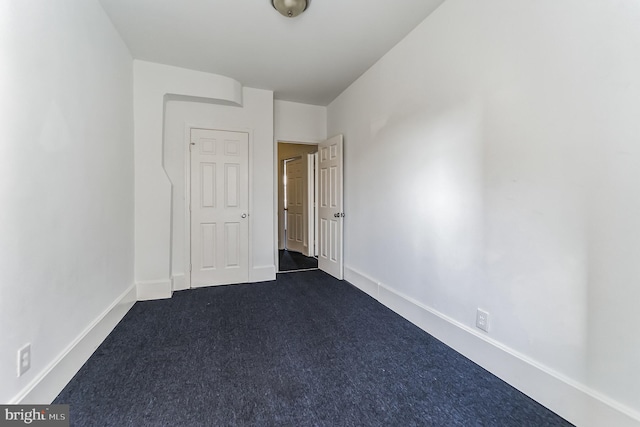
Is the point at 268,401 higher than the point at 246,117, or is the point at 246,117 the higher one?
the point at 246,117

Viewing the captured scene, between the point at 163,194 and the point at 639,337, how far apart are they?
12.6 feet

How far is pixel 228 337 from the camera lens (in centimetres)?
225

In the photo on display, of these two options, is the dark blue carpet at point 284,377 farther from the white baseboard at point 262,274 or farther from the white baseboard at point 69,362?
the white baseboard at point 262,274

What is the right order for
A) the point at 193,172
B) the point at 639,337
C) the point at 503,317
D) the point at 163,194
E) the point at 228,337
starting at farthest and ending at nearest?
the point at 193,172 < the point at 163,194 < the point at 228,337 < the point at 503,317 < the point at 639,337

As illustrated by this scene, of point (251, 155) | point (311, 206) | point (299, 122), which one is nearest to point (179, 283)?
point (251, 155)

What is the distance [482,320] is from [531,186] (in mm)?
941

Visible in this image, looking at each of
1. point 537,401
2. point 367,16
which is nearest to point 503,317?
point 537,401

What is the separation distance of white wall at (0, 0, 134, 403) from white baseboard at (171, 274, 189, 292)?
90cm

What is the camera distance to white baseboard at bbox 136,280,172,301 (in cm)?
309

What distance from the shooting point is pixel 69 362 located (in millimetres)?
1692

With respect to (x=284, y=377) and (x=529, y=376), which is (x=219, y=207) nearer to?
(x=284, y=377)

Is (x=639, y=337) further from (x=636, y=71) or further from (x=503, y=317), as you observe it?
(x=636, y=71)

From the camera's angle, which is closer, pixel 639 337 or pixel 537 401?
pixel 639 337

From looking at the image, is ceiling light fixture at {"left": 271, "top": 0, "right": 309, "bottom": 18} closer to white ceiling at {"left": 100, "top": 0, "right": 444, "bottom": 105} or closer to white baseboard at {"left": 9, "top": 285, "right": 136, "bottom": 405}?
white ceiling at {"left": 100, "top": 0, "right": 444, "bottom": 105}
